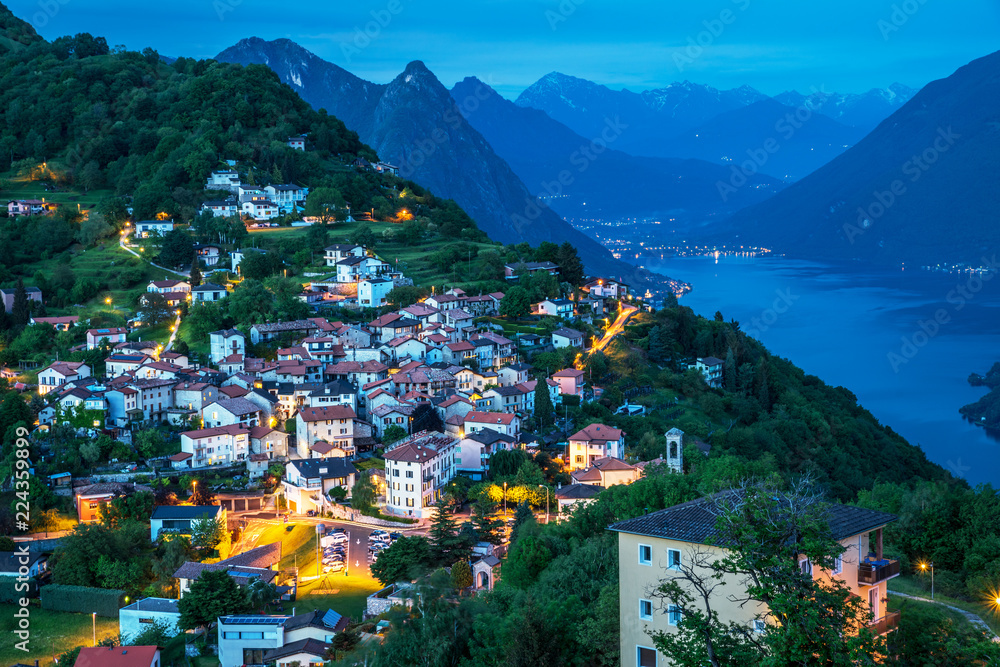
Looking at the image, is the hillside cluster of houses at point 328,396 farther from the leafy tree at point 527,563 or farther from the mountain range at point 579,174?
the mountain range at point 579,174

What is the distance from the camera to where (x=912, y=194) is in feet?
367

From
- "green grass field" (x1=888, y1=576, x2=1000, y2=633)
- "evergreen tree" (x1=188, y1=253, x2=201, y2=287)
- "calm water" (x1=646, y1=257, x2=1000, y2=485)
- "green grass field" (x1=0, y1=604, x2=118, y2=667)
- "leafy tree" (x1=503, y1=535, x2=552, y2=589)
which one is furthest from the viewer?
"calm water" (x1=646, y1=257, x2=1000, y2=485)

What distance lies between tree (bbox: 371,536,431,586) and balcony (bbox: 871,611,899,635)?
31.5 ft

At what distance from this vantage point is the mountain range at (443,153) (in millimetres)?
90750

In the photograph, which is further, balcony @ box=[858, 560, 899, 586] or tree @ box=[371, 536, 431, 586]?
tree @ box=[371, 536, 431, 586]

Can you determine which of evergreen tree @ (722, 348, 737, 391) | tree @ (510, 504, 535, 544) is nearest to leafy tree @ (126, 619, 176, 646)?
tree @ (510, 504, 535, 544)

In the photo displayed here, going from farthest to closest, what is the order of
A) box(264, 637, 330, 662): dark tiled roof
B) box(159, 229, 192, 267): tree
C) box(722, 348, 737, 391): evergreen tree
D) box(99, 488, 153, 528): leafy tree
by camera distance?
box(159, 229, 192, 267): tree → box(722, 348, 737, 391): evergreen tree → box(99, 488, 153, 528): leafy tree → box(264, 637, 330, 662): dark tiled roof

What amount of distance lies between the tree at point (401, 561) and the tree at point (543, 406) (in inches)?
353

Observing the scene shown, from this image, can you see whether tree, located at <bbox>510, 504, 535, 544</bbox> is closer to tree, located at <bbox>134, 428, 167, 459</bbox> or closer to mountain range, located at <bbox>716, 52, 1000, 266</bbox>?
tree, located at <bbox>134, 428, 167, 459</bbox>

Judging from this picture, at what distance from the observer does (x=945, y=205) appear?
350 feet

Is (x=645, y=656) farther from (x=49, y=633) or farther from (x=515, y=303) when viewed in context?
(x=515, y=303)

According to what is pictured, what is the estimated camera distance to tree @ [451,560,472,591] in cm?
1700

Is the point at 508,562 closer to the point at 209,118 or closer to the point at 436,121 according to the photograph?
the point at 209,118

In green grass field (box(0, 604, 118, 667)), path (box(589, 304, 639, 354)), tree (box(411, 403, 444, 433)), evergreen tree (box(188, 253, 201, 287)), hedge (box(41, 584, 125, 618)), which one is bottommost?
green grass field (box(0, 604, 118, 667))
